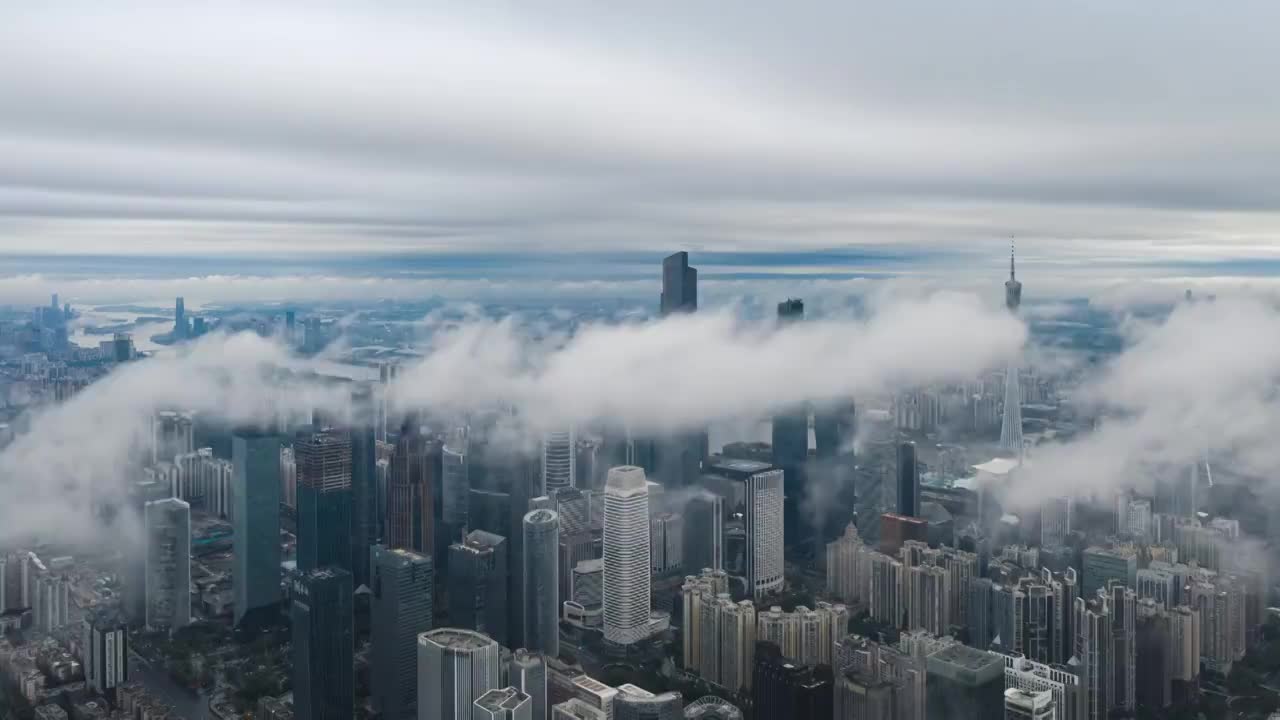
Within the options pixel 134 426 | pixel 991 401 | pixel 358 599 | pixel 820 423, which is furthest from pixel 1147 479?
pixel 134 426

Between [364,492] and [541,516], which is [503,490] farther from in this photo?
[364,492]

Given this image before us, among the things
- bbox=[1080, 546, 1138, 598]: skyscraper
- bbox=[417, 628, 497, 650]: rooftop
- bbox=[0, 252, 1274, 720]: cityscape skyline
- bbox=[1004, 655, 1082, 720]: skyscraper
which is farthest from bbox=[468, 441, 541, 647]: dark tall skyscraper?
bbox=[1080, 546, 1138, 598]: skyscraper

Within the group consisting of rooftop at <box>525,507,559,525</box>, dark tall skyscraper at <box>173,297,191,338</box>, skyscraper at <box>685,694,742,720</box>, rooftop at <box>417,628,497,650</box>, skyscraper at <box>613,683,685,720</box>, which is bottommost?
skyscraper at <box>685,694,742,720</box>

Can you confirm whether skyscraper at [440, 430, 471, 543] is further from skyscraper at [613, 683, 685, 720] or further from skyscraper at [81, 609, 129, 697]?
skyscraper at [81, 609, 129, 697]

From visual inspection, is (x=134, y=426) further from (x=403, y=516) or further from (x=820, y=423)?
(x=820, y=423)

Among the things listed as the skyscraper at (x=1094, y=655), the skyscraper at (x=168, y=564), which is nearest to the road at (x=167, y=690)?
the skyscraper at (x=168, y=564)

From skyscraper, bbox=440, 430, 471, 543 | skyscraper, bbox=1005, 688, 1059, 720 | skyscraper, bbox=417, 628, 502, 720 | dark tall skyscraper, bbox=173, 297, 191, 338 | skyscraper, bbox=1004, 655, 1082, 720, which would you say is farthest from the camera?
skyscraper, bbox=440, 430, 471, 543

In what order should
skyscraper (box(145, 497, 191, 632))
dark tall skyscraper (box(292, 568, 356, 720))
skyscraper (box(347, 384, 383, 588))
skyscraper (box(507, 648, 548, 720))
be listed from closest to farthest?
skyscraper (box(507, 648, 548, 720)) < dark tall skyscraper (box(292, 568, 356, 720)) < skyscraper (box(145, 497, 191, 632)) < skyscraper (box(347, 384, 383, 588))

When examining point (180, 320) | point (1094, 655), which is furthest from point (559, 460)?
point (1094, 655)

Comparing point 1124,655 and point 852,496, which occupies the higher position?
point 852,496
